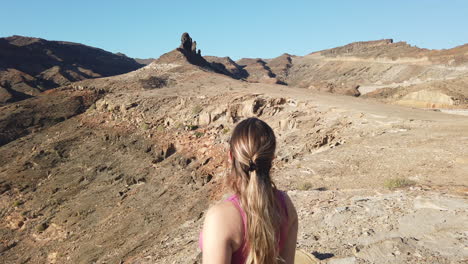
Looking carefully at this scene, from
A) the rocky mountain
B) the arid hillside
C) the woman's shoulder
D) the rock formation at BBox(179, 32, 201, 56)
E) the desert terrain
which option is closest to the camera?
the woman's shoulder

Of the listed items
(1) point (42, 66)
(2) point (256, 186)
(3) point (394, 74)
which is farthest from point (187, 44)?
(1) point (42, 66)

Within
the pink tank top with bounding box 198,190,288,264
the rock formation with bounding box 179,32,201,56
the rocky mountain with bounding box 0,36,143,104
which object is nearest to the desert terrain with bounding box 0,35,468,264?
the pink tank top with bounding box 198,190,288,264

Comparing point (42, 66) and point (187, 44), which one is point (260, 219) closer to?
point (187, 44)

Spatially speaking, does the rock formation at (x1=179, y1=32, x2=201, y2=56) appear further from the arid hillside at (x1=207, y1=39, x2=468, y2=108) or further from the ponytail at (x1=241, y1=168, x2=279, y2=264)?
the ponytail at (x1=241, y1=168, x2=279, y2=264)

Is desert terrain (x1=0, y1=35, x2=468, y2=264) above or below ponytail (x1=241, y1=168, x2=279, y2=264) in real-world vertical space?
below

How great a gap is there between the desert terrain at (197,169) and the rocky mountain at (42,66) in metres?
29.8

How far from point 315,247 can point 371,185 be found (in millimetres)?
3198

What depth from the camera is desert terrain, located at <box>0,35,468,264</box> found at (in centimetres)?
591

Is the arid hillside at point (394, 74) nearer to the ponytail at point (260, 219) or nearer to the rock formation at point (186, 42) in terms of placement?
the rock formation at point (186, 42)

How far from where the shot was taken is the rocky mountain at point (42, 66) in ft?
186

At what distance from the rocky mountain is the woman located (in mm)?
51317

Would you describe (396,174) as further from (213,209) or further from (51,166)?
(51,166)

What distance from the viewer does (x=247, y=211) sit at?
1.82 m

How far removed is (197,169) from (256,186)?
13.1m
